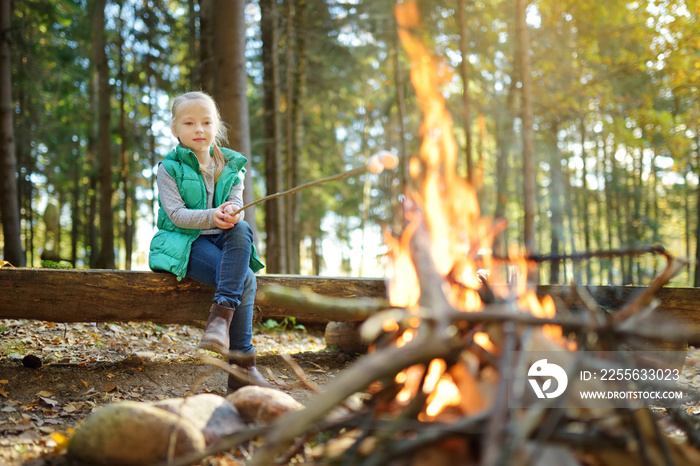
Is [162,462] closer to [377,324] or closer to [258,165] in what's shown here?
[377,324]

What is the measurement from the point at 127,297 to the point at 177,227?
68cm

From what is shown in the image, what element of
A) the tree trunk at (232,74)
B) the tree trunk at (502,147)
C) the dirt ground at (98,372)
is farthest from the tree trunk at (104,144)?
the tree trunk at (502,147)

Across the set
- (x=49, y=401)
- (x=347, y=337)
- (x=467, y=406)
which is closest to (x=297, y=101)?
(x=347, y=337)

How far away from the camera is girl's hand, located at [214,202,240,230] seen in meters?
3.09

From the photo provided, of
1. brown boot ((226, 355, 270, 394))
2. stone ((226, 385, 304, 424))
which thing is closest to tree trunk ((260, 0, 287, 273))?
brown boot ((226, 355, 270, 394))

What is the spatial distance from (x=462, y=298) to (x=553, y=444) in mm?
1055

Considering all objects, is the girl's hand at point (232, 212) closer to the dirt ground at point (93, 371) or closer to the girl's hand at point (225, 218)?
the girl's hand at point (225, 218)

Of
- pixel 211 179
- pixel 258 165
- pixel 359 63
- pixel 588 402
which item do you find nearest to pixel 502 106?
pixel 359 63

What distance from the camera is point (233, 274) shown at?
301 centimetres

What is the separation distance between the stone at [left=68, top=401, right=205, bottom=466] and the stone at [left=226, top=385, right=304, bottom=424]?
0.36 meters

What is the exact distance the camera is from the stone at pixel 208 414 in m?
2.00

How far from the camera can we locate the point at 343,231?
27.4 metres

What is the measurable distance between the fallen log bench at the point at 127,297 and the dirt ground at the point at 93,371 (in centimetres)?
44

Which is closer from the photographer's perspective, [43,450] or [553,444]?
[553,444]
